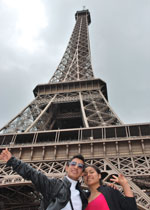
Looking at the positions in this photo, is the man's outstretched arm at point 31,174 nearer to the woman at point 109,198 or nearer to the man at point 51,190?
the man at point 51,190

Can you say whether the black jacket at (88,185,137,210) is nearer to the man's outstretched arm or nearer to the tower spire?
the man's outstretched arm

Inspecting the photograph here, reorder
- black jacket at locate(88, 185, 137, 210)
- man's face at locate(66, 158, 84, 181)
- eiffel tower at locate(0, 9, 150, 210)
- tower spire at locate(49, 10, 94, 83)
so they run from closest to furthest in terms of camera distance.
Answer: black jacket at locate(88, 185, 137, 210), man's face at locate(66, 158, 84, 181), eiffel tower at locate(0, 9, 150, 210), tower spire at locate(49, 10, 94, 83)

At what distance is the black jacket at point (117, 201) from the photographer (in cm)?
280

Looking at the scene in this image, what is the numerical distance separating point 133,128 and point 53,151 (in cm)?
615

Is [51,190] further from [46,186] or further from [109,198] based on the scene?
[109,198]

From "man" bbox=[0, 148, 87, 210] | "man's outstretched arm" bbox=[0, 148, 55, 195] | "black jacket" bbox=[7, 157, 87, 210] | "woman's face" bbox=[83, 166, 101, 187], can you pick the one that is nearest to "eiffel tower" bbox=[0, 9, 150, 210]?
"woman's face" bbox=[83, 166, 101, 187]

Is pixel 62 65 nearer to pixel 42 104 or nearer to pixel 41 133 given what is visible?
pixel 42 104

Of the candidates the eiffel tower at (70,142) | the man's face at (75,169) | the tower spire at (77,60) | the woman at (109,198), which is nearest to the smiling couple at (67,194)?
the woman at (109,198)

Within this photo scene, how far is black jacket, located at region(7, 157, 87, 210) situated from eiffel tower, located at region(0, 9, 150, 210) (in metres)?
7.27

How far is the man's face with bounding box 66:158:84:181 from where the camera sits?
3.27 m

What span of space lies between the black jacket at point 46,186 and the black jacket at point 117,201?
13.7 inches

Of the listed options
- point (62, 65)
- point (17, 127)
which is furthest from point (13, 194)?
point (62, 65)

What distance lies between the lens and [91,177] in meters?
3.40

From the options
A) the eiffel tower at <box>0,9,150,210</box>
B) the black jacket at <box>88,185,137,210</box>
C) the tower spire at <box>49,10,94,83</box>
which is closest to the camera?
the black jacket at <box>88,185,137,210</box>
